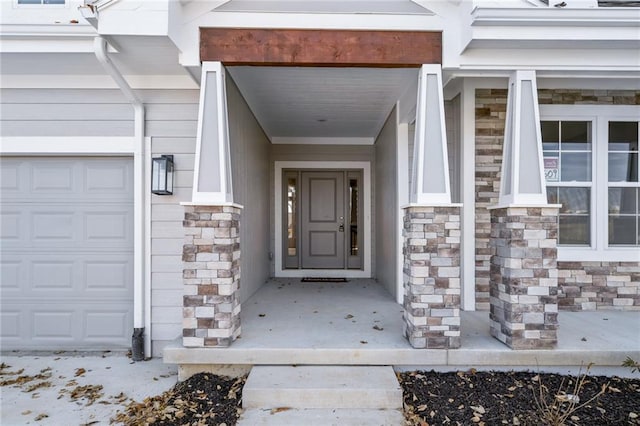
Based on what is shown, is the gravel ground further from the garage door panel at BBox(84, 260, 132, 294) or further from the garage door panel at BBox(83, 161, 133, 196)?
the garage door panel at BBox(83, 161, 133, 196)

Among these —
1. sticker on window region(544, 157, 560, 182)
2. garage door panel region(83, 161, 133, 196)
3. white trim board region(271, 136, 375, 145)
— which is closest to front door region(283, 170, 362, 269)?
white trim board region(271, 136, 375, 145)

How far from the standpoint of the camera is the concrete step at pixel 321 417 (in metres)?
2.36

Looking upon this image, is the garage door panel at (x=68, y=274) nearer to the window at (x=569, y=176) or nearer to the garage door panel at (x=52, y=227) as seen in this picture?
the garage door panel at (x=52, y=227)

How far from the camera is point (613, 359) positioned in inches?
113

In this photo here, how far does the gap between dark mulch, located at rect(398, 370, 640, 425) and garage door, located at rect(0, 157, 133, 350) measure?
114 inches

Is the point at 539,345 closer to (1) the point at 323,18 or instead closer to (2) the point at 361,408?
(2) the point at 361,408

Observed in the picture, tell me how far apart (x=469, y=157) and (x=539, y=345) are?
6.88 ft

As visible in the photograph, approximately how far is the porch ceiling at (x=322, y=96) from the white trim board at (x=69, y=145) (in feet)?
4.34

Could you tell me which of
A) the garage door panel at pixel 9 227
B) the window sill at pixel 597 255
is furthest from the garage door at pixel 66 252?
the window sill at pixel 597 255

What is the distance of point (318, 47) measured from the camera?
3.03m

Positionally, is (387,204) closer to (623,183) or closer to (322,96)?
(322,96)

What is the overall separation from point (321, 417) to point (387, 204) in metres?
3.31

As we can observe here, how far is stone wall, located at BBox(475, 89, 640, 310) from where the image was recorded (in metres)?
4.18

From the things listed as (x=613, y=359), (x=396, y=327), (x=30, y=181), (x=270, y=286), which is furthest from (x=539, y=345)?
(x=30, y=181)
